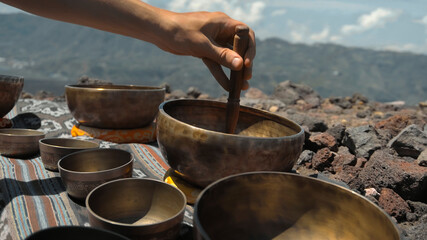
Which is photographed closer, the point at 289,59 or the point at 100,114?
the point at 100,114

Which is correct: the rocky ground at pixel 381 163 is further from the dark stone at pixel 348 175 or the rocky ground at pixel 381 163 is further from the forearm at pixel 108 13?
the forearm at pixel 108 13

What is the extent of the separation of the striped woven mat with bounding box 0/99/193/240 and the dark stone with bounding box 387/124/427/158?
6.76 ft

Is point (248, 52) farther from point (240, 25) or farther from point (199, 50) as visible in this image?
point (199, 50)

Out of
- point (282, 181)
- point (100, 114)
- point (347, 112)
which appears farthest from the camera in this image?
point (347, 112)

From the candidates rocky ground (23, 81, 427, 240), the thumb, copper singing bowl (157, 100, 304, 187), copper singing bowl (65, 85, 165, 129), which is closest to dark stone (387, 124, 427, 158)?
rocky ground (23, 81, 427, 240)

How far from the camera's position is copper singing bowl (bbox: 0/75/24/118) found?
9.73 feet

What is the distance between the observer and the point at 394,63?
169625 mm

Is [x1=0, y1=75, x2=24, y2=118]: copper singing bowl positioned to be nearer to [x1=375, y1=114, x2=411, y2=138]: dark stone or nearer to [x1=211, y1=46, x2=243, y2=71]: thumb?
[x1=211, y1=46, x2=243, y2=71]: thumb

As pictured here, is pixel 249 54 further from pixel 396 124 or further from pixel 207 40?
pixel 396 124

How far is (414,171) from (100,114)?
7.75 feet

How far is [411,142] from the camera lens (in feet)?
9.34

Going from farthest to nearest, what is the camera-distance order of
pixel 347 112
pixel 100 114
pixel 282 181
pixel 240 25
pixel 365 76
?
pixel 365 76, pixel 347 112, pixel 100 114, pixel 240 25, pixel 282 181

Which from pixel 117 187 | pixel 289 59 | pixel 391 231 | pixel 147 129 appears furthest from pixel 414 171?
pixel 289 59

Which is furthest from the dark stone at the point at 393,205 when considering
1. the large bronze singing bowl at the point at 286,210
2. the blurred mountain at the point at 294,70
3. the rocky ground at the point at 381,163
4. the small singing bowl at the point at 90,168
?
the blurred mountain at the point at 294,70
